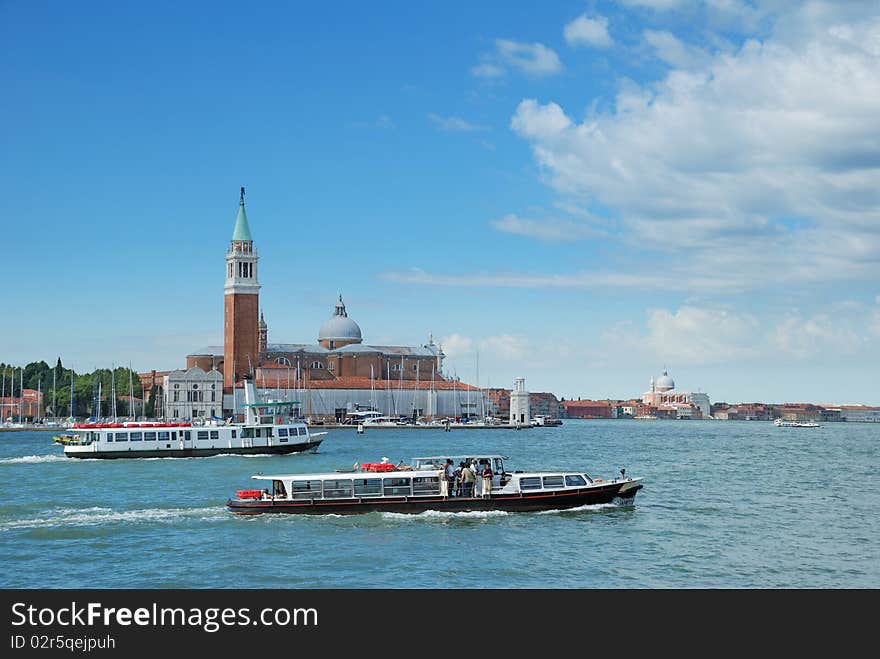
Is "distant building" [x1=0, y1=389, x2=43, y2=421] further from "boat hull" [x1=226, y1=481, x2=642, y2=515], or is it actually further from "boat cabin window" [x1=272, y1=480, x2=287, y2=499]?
"boat hull" [x1=226, y1=481, x2=642, y2=515]

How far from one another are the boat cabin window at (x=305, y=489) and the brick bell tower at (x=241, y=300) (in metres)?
82.9

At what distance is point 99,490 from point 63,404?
3547 inches

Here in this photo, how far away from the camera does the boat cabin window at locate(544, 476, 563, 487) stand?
27062 millimetres

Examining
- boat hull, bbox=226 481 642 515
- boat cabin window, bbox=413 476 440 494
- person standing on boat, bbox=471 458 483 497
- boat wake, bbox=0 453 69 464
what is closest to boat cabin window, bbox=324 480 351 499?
boat hull, bbox=226 481 642 515

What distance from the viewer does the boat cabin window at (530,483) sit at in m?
26.7

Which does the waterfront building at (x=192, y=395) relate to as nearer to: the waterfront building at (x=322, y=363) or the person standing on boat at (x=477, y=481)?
the waterfront building at (x=322, y=363)

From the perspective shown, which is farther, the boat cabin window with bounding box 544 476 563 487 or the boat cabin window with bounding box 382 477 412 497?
the boat cabin window with bounding box 544 476 563 487

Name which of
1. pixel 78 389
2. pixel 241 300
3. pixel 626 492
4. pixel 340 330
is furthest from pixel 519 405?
pixel 626 492

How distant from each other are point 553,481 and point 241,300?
8506 centimetres

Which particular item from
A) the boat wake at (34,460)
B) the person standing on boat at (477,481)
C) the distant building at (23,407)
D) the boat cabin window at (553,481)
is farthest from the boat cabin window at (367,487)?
the distant building at (23,407)

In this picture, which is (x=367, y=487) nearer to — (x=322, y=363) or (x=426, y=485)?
(x=426, y=485)
